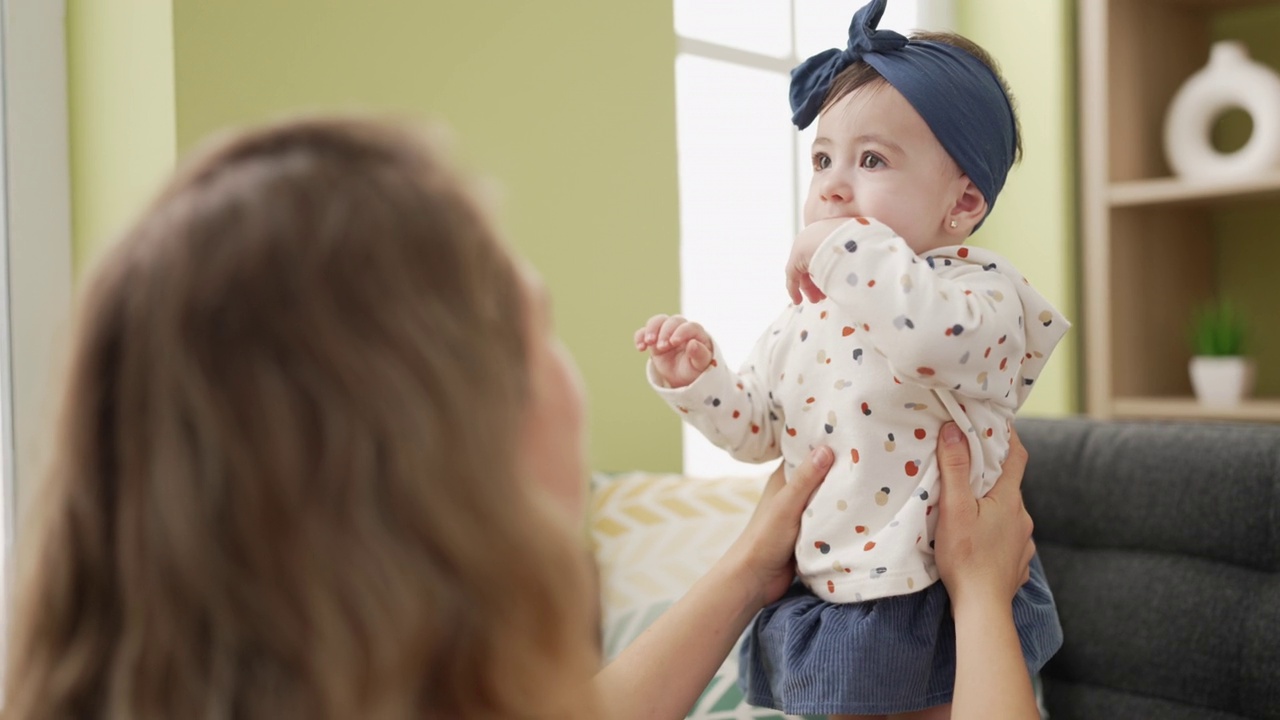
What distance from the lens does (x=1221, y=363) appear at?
2.55 metres

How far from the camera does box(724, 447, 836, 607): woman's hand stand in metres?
1.10

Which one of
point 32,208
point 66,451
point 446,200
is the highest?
point 32,208

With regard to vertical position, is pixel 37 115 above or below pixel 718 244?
above

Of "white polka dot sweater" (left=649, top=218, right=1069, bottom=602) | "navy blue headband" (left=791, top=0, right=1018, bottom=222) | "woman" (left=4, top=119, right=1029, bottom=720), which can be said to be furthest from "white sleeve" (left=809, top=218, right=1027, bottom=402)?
"woman" (left=4, top=119, right=1029, bottom=720)

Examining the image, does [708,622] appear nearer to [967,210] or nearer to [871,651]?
[871,651]

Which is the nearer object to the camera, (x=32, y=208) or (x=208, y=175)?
(x=208, y=175)

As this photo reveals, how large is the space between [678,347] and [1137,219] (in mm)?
2030

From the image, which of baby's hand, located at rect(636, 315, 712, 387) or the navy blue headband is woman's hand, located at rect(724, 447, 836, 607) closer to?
baby's hand, located at rect(636, 315, 712, 387)

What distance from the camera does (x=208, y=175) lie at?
55 centimetres

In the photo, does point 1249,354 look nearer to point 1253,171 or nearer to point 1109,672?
point 1253,171

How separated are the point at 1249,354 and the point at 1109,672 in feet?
5.05

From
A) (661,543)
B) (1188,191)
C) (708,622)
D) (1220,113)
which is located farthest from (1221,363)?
(708,622)

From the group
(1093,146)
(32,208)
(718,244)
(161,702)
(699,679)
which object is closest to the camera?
(161,702)

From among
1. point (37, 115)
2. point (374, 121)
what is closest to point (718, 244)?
point (37, 115)
